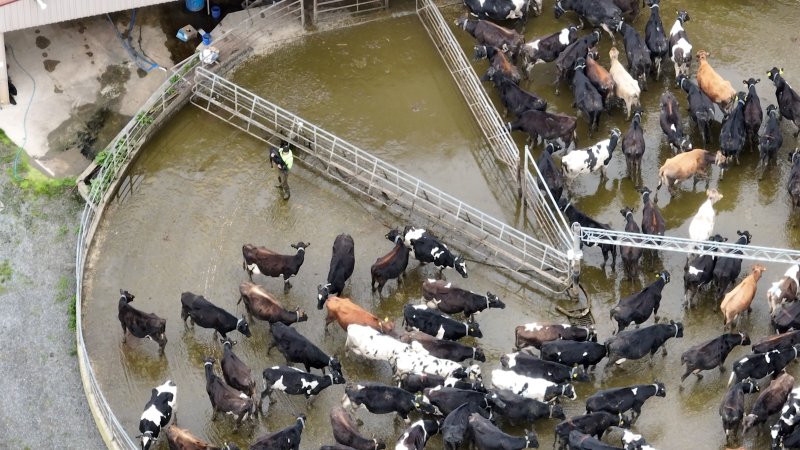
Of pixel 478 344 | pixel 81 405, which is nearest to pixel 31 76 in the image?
pixel 81 405

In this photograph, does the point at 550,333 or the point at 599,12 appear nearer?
the point at 550,333

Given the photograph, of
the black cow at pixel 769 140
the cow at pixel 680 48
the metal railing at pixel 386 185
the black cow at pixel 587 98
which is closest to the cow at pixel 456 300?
the metal railing at pixel 386 185

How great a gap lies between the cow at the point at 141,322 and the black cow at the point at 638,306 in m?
7.82

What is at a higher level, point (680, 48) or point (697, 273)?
point (680, 48)

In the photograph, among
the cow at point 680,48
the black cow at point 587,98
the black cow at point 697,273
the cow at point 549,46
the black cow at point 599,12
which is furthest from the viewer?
the black cow at point 599,12

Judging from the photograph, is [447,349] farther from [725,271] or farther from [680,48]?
[680,48]

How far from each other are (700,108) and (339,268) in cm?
790

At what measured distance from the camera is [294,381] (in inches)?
940

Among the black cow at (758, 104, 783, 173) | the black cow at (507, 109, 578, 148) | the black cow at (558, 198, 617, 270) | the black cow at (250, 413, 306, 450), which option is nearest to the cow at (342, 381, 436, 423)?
the black cow at (250, 413, 306, 450)

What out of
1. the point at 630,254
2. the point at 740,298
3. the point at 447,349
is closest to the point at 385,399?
the point at 447,349

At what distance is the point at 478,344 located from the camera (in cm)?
2539

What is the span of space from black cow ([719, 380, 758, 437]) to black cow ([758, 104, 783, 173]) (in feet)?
18.6

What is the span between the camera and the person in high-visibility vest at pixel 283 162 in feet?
89.9

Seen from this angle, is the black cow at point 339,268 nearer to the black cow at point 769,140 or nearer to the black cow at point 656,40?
the black cow at point 656,40
